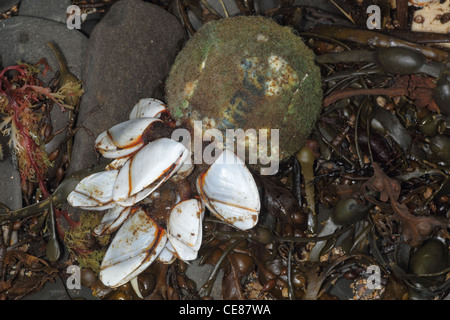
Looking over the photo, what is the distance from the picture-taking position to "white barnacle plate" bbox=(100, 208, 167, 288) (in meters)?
2.21

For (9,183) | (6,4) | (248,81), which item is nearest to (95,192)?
(9,183)

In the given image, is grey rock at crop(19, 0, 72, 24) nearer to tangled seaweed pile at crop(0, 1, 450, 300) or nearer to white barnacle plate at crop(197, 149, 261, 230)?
tangled seaweed pile at crop(0, 1, 450, 300)

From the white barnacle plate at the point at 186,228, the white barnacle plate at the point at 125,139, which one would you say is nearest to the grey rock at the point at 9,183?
the white barnacle plate at the point at 125,139

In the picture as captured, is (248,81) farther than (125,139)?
No

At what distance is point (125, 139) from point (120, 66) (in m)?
0.54

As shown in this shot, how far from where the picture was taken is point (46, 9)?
9.18 feet

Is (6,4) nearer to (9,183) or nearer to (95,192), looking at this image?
(9,183)

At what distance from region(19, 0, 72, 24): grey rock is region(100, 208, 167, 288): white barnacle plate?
1.39 m

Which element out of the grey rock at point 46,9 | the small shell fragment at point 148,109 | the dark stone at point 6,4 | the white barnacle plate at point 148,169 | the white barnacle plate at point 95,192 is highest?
the dark stone at point 6,4

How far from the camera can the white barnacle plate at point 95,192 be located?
2.25 metres

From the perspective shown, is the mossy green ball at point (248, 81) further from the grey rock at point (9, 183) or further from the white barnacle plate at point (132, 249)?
the grey rock at point (9, 183)

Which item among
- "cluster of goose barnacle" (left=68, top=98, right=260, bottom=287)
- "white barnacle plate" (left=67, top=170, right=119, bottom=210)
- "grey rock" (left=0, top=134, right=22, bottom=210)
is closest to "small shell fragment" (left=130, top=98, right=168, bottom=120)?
"cluster of goose barnacle" (left=68, top=98, right=260, bottom=287)

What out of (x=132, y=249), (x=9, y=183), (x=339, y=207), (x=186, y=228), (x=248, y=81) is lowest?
(x=339, y=207)

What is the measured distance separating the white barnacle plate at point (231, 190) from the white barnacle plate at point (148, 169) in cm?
17
